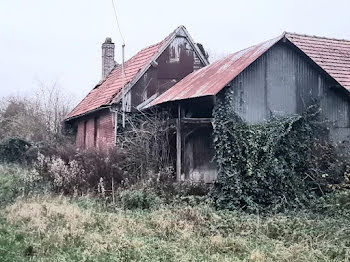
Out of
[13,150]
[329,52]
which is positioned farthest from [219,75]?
[13,150]

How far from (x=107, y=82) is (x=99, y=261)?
60.8 ft

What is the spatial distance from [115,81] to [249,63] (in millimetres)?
10214

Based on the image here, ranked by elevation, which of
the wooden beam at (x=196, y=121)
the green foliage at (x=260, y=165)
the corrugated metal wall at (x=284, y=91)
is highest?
the corrugated metal wall at (x=284, y=91)

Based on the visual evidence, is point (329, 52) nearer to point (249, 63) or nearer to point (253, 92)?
point (253, 92)

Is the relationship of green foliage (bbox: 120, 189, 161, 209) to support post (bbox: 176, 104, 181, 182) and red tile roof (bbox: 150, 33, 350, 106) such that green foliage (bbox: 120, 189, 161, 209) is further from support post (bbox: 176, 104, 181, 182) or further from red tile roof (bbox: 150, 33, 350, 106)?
red tile roof (bbox: 150, 33, 350, 106)

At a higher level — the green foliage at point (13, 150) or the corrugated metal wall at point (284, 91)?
the corrugated metal wall at point (284, 91)

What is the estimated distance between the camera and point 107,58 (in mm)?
27875

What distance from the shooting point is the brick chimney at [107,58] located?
1078 inches

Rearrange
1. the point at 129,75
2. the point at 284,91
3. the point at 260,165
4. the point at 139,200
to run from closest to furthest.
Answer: the point at 139,200, the point at 260,165, the point at 284,91, the point at 129,75

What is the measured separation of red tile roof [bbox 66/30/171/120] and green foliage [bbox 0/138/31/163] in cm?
331

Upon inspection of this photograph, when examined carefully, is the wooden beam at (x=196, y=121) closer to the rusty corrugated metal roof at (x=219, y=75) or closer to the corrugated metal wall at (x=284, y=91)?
the rusty corrugated metal roof at (x=219, y=75)

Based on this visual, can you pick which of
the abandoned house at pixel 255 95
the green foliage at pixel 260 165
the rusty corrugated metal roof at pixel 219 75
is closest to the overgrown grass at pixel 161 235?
the green foliage at pixel 260 165

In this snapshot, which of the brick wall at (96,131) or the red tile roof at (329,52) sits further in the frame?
the brick wall at (96,131)

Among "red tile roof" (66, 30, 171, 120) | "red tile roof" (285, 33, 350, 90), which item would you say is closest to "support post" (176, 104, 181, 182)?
"red tile roof" (66, 30, 171, 120)
